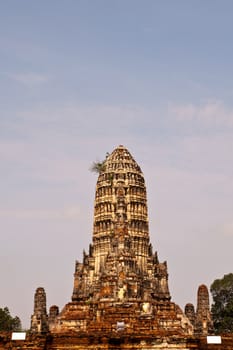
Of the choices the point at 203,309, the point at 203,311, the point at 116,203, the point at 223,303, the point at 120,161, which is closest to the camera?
the point at 203,311

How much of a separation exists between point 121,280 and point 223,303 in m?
25.6

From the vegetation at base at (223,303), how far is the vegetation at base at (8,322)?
958 inches

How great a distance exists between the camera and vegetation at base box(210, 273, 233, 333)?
74419mm

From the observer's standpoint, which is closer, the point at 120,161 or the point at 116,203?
the point at 116,203

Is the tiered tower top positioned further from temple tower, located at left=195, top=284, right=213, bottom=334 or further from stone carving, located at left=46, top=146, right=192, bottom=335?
temple tower, located at left=195, top=284, right=213, bottom=334

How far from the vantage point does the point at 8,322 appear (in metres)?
74.2

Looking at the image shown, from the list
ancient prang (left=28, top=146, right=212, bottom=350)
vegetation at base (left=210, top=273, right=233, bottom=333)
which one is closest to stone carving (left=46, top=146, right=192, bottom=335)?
ancient prang (left=28, top=146, right=212, bottom=350)

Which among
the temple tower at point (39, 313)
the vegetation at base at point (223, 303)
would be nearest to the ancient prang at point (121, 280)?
the temple tower at point (39, 313)

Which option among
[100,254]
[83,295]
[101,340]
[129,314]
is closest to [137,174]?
[100,254]

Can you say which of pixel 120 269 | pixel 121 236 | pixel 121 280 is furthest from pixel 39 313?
pixel 121 236

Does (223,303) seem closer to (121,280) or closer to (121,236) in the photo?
(121,236)

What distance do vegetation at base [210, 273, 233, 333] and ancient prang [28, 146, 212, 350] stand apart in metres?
9.10

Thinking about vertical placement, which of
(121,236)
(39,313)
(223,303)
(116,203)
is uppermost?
(116,203)

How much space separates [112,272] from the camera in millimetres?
59281
